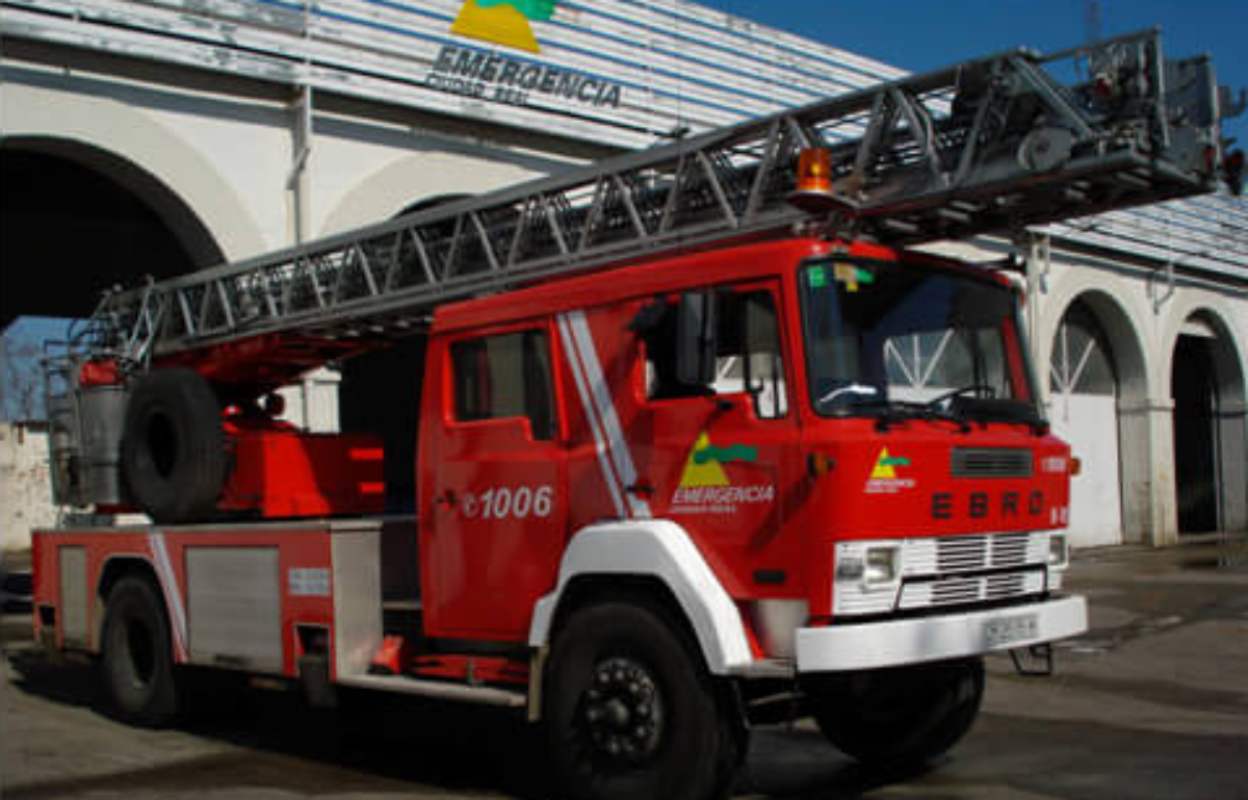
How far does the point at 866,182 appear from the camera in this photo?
6.18 m

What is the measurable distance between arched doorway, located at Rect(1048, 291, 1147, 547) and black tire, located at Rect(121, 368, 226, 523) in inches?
711

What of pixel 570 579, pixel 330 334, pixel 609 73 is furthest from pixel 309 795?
pixel 609 73

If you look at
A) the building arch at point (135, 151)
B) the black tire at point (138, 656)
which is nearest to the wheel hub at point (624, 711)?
the black tire at point (138, 656)

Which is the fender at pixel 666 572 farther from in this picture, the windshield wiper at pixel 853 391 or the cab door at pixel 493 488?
the windshield wiper at pixel 853 391

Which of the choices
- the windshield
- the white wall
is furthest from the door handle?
the white wall

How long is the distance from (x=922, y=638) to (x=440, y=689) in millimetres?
2542

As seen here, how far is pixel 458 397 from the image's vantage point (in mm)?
7043

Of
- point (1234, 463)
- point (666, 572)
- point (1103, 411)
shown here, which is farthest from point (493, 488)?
point (1234, 463)

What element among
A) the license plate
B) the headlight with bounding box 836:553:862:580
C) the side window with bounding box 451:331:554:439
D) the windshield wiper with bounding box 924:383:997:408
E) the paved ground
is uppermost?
the side window with bounding box 451:331:554:439

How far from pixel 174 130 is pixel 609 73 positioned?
17.9 feet

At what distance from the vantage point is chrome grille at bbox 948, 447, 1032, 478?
19.1 ft

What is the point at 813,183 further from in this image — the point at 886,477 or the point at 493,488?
the point at 493,488

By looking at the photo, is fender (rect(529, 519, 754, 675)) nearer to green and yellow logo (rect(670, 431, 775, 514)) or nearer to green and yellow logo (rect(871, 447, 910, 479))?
green and yellow logo (rect(670, 431, 775, 514))

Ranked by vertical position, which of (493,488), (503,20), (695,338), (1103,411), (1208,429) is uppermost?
(503,20)
